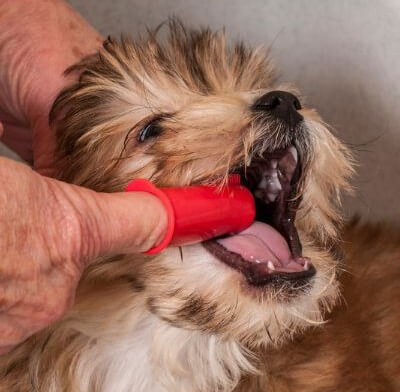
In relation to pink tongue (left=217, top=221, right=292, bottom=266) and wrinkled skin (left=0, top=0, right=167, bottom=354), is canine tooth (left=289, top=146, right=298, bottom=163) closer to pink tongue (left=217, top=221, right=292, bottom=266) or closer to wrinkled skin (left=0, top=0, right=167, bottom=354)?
pink tongue (left=217, top=221, right=292, bottom=266)

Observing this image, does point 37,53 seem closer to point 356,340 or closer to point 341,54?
point 356,340

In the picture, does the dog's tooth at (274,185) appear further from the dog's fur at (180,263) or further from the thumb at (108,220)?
the thumb at (108,220)

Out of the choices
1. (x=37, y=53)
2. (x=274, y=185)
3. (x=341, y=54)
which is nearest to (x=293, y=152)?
(x=274, y=185)

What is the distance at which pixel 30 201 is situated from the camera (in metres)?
0.83

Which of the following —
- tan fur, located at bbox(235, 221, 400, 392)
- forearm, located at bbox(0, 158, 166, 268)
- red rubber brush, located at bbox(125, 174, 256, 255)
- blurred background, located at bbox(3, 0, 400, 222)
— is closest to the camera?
forearm, located at bbox(0, 158, 166, 268)

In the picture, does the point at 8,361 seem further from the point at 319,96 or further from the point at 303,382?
the point at 319,96

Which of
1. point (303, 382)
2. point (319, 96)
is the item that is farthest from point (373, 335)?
point (319, 96)

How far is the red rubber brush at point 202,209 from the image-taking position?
991mm

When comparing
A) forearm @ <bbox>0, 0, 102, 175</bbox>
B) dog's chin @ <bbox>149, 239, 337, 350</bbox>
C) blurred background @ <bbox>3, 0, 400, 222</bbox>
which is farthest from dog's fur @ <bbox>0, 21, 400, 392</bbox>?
blurred background @ <bbox>3, 0, 400, 222</bbox>

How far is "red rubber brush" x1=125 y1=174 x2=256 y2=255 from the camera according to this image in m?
0.99

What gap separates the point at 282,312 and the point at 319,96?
1.36 meters

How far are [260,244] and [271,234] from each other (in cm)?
4

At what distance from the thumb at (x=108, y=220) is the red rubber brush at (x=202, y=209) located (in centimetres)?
4

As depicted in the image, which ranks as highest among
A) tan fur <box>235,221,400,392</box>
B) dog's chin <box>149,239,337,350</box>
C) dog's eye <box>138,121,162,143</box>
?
dog's eye <box>138,121,162,143</box>
